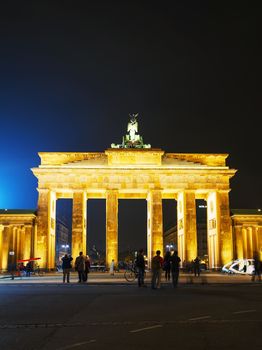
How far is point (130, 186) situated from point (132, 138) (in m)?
10.4

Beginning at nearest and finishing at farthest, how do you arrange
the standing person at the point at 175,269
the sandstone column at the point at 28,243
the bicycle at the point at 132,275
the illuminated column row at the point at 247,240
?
the standing person at the point at 175,269
the bicycle at the point at 132,275
the sandstone column at the point at 28,243
the illuminated column row at the point at 247,240

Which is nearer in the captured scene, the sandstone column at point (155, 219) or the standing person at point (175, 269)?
the standing person at point (175, 269)

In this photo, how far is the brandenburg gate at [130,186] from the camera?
62.1 m

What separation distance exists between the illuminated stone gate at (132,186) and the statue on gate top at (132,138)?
3620 millimetres

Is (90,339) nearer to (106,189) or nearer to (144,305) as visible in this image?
(144,305)

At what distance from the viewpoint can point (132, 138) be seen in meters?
70.2

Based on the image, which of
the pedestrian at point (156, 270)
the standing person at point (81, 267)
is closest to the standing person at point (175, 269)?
the pedestrian at point (156, 270)

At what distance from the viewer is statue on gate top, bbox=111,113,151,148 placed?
221ft

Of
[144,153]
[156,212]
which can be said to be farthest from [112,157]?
[156,212]

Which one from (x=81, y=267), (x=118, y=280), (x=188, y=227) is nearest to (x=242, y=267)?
(x=188, y=227)

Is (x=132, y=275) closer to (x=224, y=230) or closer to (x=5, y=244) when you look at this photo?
(x=224, y=230)

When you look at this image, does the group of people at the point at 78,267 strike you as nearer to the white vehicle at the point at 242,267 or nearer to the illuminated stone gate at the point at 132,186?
the white vehicle at the point at 242,267

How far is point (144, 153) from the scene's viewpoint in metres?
63.7

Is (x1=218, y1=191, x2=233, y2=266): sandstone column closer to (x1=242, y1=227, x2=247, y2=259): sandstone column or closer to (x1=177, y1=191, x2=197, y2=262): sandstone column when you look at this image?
(x1=242, y1=227, x2=247, y2=259): sandstone column
